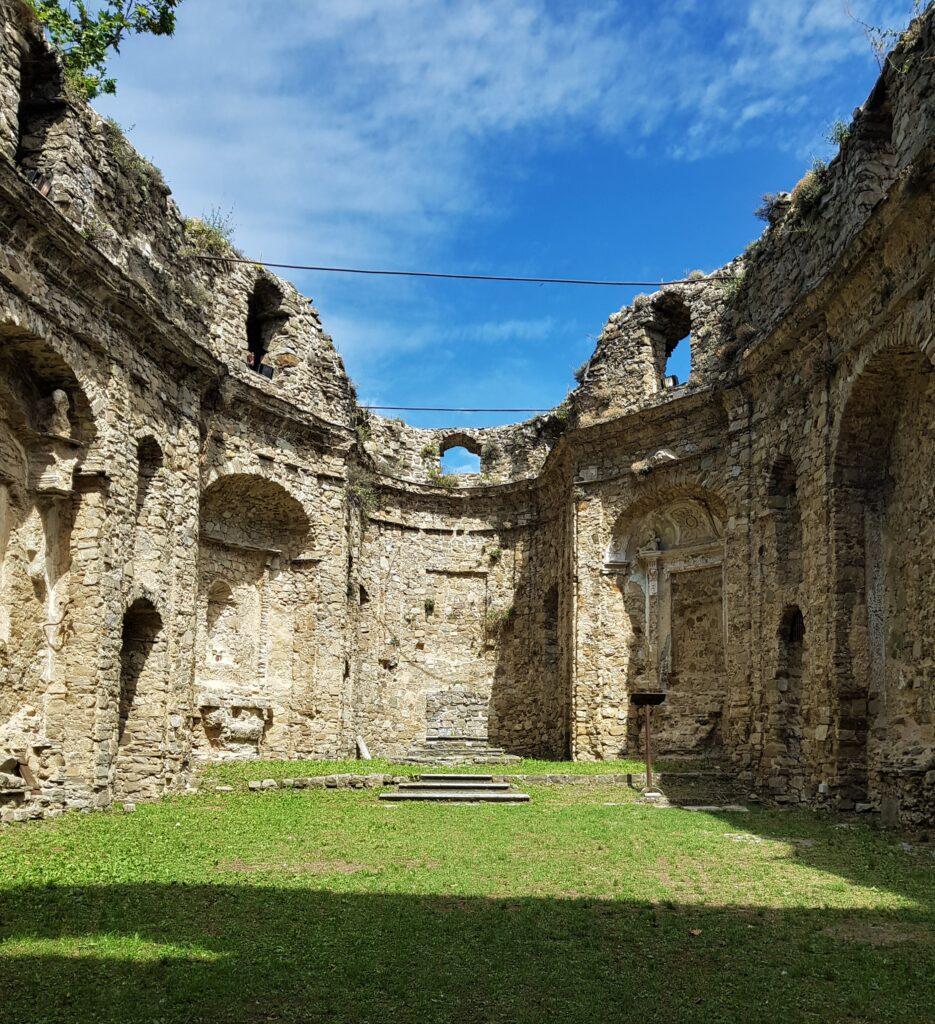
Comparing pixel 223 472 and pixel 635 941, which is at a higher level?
pixel 223 472

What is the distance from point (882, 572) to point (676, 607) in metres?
6.45

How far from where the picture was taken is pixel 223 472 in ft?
59.8

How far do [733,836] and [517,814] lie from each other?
3047 millimetres

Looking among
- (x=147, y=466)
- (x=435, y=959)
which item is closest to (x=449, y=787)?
(x=147, y=466)

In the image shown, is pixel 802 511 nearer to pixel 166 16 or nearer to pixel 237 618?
pixel 237 618

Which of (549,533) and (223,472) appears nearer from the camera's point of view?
(223,472)

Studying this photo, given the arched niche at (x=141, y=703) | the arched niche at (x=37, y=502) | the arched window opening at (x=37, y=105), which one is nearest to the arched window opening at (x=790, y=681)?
the arched niche at (x=141, y=703)

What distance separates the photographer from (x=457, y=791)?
15391mm

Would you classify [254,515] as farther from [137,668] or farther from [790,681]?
[790,681]

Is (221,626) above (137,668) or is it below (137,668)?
above

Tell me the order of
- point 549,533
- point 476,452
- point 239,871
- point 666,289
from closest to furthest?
point 239,871, point 666,289, point 549,533, point 476,452

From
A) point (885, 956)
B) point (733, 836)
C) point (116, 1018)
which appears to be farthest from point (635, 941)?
point (733, 836)

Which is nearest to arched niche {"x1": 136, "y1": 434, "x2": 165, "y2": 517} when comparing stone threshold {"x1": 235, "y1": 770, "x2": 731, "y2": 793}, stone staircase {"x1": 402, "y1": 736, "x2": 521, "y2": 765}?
stone threshold {"x1": 235, "y1": 770, "x2": 731, "y2": 793}

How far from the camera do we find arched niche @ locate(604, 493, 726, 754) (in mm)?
18984
